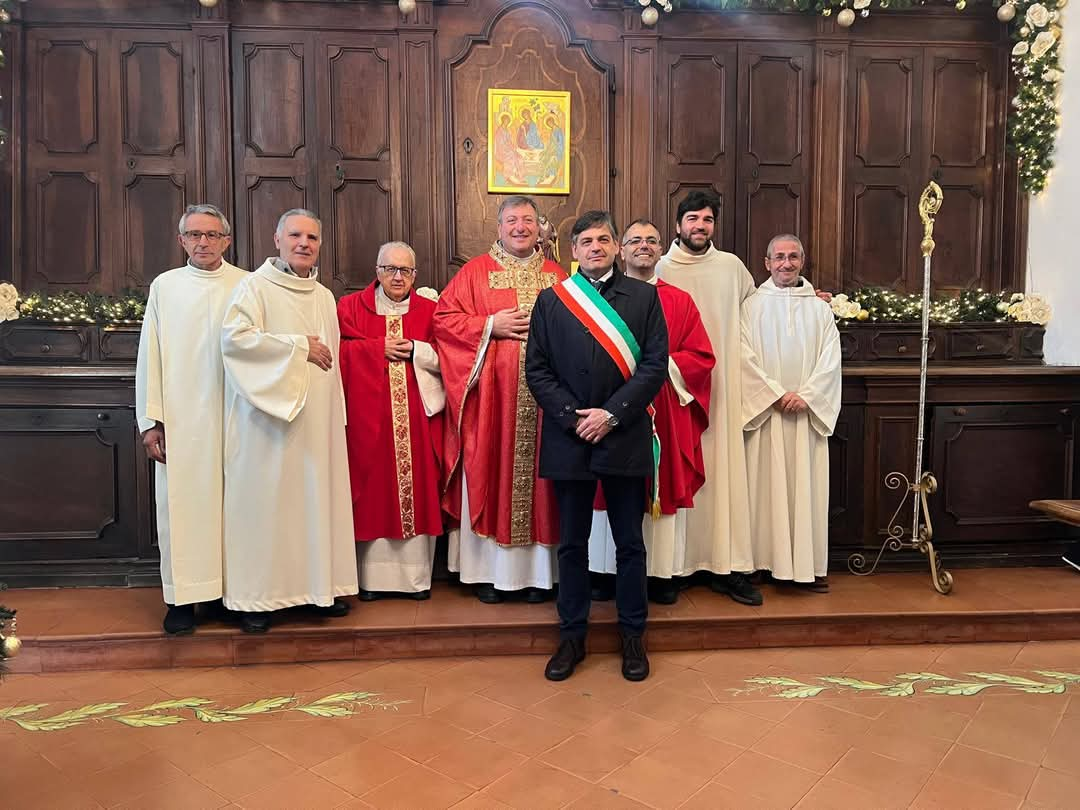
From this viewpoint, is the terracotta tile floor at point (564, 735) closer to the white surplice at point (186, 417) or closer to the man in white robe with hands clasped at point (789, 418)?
the white surplice at point (186, 417)

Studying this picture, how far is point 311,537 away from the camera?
3.57m

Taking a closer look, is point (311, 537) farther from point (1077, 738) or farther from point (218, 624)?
point (1077, 738)

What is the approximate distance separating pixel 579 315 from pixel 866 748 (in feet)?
6.27

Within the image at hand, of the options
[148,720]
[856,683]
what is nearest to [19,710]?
[148,720]

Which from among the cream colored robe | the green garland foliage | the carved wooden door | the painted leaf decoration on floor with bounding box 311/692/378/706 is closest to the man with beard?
the cream colored robe

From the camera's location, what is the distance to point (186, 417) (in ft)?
11.3

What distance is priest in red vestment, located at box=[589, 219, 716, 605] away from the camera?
371 cm

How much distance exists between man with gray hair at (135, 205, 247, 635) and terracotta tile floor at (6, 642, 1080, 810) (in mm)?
458

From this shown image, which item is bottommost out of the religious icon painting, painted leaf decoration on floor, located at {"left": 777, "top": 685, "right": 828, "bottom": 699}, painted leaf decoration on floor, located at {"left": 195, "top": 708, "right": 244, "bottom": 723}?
painted leaf decoration on floor, located at {"left": 195, "top": 708, "right": 244, "bottom": 723}

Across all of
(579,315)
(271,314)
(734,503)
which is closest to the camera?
(579,315)

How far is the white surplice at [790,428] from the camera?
4.00 m

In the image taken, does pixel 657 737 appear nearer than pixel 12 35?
Yes

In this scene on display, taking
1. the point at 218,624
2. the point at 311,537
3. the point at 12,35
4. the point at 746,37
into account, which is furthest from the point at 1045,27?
the point at 12,35

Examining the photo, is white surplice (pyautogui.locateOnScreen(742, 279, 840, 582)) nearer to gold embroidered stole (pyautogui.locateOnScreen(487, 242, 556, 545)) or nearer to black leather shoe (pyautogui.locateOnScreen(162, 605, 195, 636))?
gold embroidered stole (pyautogui.locateOnScreen(487, 242, 556, 545))
